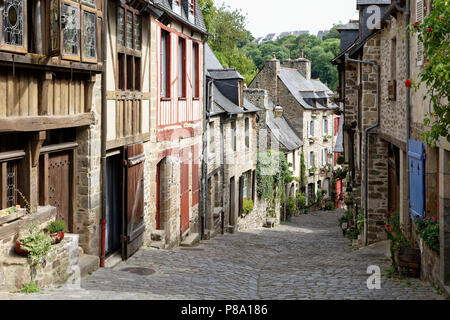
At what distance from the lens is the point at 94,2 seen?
27.0 ft

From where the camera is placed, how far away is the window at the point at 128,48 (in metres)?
9.97

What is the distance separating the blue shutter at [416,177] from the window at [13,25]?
19.4 feet

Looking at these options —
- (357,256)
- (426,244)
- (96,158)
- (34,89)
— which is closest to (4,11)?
(34,89)

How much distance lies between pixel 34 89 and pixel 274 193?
21285 millimetres

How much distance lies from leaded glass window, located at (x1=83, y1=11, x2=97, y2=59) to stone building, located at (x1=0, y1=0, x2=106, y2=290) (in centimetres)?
1

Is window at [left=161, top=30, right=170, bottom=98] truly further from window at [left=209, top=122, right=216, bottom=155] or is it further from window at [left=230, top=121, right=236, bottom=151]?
window at [left=230, top=121, right=236, bottom=151]

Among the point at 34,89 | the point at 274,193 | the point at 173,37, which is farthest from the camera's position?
the point at 274,193

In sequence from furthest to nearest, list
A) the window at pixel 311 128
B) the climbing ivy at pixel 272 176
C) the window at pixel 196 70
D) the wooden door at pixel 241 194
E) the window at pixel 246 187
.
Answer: the window at pixel 311 128, the climbing ivy at pixel 272 176, the window at pixel 246 187, the wooden door at pixel 241 194, the window at pixel 196 70

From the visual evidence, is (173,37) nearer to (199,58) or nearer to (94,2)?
(199,58)

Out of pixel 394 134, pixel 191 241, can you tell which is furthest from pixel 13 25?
pixel 191 241

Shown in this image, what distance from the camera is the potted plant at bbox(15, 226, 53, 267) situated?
654 centimetres

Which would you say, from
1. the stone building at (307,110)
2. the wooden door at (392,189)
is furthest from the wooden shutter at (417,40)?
the stone building at (307,110)

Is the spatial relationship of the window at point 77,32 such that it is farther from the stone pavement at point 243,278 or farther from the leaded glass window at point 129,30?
the stone pavement at point 243,278

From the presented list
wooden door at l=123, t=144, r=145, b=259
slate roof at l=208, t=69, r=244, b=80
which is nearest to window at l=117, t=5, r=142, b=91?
wooden door at l=123, t=144, r=145, b=259
